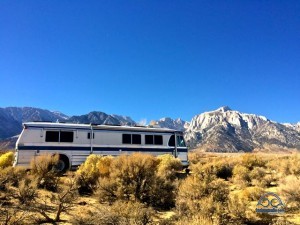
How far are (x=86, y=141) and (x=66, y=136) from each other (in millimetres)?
1209

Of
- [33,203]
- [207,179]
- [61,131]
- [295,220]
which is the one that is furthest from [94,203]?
[61,131]

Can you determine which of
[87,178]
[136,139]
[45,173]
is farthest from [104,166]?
[136,139]

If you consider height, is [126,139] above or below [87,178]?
above

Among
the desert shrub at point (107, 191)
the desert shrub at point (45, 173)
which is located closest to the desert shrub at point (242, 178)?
the desert shrub at point (107, 191)

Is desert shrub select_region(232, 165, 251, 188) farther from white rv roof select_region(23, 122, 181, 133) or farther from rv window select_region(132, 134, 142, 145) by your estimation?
rv window select_region(132, 134, 142, 145)

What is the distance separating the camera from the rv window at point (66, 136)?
Result: 1747cm

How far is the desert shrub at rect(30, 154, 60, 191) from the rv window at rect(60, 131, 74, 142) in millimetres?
3233

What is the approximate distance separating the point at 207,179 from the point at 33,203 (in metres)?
6.23

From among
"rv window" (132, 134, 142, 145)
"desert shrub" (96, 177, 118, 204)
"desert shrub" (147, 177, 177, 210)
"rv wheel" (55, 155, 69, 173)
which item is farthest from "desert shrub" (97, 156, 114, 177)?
"rv window" (132, 134, 142, 145)

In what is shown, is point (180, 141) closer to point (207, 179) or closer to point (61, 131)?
point (61, 131)

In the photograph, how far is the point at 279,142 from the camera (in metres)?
183

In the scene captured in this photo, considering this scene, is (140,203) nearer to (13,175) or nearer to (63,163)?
(13,175)

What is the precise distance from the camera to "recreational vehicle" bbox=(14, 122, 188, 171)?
54.3 ft

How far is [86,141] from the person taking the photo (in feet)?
59.2
